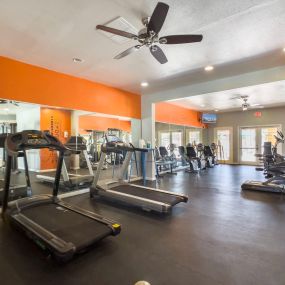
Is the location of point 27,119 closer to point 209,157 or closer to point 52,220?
point 52,220

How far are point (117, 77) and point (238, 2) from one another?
322 centimetres

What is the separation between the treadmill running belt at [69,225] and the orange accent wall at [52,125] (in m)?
2.00

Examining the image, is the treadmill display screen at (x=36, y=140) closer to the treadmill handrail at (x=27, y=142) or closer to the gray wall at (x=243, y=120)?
the treadmill handrail at (x=27, y=142)

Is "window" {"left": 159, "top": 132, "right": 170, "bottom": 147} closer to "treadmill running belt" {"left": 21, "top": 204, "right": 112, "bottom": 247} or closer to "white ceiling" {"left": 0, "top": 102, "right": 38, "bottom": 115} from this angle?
"white ceiling" {"left": 0, "top": 102, "right": 38, "bottom": 115}

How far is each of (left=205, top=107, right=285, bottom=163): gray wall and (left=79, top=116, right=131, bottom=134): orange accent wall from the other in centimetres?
664

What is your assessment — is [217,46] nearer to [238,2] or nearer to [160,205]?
[238,2]

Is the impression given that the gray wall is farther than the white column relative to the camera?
Yes

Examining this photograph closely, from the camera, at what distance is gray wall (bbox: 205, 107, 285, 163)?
9719 millimetres

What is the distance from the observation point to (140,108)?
22.6 feet

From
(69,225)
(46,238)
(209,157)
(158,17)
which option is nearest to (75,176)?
(69,225)

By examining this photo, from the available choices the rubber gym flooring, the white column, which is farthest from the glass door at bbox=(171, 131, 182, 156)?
the rubber gym flooring

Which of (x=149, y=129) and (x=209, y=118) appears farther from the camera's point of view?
(x=209, y=118)

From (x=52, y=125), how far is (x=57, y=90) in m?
0.91

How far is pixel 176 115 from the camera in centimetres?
919
